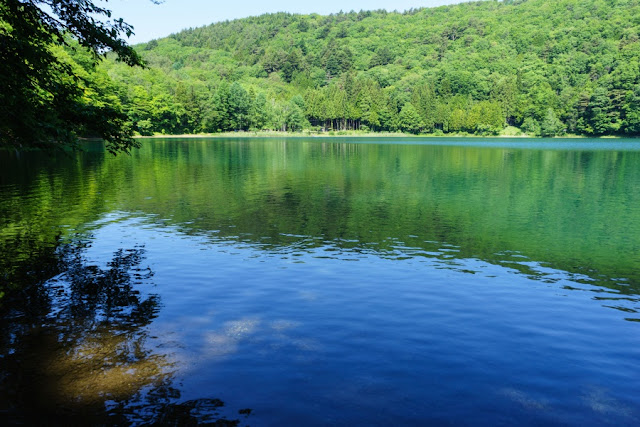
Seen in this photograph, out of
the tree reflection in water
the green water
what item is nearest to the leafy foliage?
the tree reflection in water

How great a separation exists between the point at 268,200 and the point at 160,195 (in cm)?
920

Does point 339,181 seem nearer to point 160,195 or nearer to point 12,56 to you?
point 160,195

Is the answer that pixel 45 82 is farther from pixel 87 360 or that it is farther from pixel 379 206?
pixel 379 206

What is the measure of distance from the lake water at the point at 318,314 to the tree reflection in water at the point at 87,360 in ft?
0.16

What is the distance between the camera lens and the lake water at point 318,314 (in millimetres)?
9164

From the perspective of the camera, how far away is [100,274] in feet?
56.2

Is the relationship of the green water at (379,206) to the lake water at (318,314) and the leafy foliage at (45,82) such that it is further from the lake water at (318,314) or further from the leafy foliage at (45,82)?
the leafy foliage at (45,82)

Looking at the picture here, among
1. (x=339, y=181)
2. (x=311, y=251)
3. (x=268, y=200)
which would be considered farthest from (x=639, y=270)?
(x=339, y=181)

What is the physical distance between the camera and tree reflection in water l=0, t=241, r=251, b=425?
28.1ft

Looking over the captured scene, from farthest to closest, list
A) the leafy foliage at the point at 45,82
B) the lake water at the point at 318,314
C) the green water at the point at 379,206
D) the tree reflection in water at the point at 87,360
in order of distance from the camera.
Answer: the green water at the point at 379,206 → the leafy foliage at the point at 45,82 → the lake water at the point at 318,314 → the tree reflection in water at the point at 87,360

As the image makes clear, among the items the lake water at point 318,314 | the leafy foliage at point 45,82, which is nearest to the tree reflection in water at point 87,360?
the lake water at point 318,314

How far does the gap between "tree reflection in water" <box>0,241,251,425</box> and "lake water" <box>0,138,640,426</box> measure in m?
0.05

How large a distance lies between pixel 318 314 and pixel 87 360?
6202 mm

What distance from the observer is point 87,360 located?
1038 cm
